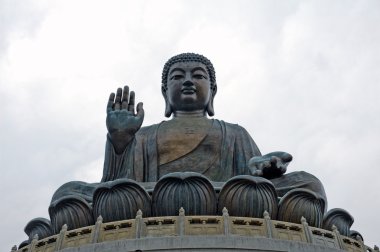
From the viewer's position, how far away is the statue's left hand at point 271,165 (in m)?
10.5

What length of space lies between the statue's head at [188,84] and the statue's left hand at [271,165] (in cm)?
291

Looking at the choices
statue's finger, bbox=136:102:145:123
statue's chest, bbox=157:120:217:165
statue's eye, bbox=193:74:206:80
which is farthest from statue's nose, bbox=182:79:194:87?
statue's finger, bbox=136:102:145:123

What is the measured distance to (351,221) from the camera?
10289 millimetres

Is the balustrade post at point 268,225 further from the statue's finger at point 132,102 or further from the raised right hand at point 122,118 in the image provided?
the statue's finger at point 132,102

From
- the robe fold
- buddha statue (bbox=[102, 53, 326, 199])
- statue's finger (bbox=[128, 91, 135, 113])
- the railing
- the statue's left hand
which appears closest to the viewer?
the railing

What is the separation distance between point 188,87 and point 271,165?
3.22 meters

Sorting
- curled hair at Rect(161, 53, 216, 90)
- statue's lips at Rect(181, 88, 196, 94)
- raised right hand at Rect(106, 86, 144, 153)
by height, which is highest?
curled hair at Rect(161, 53, 216, 90)

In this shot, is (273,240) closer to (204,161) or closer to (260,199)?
(260,199)

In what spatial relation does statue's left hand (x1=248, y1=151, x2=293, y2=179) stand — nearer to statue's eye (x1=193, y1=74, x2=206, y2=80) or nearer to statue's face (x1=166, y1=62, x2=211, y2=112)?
statue's face (x1=166, y1=62, x2=211, y2=112)

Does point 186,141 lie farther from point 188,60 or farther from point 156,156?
point 188,60

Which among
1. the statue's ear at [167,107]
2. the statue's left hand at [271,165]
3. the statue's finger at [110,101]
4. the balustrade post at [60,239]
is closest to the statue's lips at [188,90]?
the statue's ear at [167,107]

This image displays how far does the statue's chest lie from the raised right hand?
1.20 m

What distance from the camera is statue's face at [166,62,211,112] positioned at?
1322 centimetres

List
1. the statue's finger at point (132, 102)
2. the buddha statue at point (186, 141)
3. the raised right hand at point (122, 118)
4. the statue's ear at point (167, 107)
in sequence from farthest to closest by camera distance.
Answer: the statue's ear at point (167, 107) < the statue's finger at point (132, 102) < the raised right hand at point (122, 118) < the buddha statue at point (186, 141)
